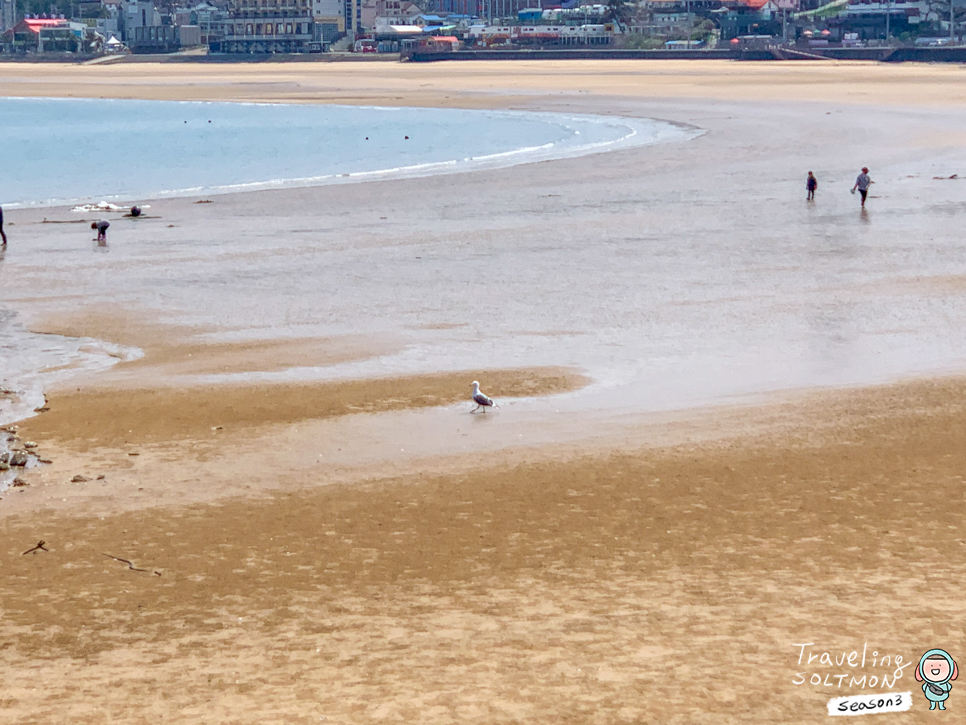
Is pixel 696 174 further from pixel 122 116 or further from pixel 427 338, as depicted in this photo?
pixel 122 116

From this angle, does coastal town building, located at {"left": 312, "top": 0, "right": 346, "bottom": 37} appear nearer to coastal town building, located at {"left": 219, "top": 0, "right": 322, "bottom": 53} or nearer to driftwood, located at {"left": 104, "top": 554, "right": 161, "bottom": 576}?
coastal town building, located at {"left": 219, "top": 0, "right": 322, "bottom": 53}

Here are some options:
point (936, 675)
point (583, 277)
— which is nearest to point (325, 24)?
point (583, 277)

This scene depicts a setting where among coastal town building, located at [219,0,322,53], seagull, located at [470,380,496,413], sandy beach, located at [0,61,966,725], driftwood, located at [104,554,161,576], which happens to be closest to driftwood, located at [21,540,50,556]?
sandy beach, located at [0,61,966,725]

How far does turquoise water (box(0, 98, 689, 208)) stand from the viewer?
42.4 m

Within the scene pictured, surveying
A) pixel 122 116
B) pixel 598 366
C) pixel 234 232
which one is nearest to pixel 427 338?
pixel 598 366

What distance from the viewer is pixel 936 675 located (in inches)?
295

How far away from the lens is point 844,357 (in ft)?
49.9

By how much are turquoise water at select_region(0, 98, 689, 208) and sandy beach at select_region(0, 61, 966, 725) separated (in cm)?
1815

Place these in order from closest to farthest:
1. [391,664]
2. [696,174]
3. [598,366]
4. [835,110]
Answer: [391,664], [598,366], [696,174], [835,110]

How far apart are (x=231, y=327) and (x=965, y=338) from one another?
9.69 metres

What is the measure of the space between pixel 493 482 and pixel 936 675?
455 cm

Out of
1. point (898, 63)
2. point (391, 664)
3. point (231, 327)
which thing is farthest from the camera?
point (898, 63)

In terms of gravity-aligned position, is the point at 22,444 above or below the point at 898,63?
below

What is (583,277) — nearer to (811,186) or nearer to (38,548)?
(811,186)
